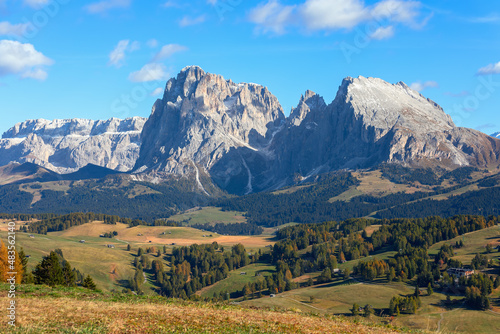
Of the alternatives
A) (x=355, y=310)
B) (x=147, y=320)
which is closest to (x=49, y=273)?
(x=147, y=320)

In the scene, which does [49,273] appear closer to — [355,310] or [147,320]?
[147,320]

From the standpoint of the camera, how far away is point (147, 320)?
4422 centimetres

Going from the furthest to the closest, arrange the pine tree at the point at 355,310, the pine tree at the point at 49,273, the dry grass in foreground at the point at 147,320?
the pine tree at the point at 355,310
the pine tree at the point at 49,273
the dry grass in foreground at the point at 147,320

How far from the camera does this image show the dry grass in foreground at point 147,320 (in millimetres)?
41312

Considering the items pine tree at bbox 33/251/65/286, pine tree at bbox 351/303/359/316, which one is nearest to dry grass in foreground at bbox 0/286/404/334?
pine tree at bbox 33/251/65/286

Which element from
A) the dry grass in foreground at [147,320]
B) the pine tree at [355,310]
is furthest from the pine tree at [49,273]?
the pine tree at [355,310]

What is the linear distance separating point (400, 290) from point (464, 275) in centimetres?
2729

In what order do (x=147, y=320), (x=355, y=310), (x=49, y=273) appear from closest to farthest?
1. (x=147, y=320)
2. (x=49, y=273)
3. (x=355, y=310)

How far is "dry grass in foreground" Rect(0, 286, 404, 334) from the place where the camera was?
41.3 m

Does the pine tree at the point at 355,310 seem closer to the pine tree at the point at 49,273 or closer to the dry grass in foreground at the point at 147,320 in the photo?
the pine tree at the point at 49,273

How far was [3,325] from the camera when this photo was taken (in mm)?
40969

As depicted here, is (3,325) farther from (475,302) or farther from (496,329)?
(475,302)

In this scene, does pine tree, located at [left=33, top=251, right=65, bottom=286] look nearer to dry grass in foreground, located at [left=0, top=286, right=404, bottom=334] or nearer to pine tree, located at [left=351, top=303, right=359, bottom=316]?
dry grass in foreground, located at [left=0, top=286, right=404, bottom=334]

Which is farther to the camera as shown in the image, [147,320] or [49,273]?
[49,273]
